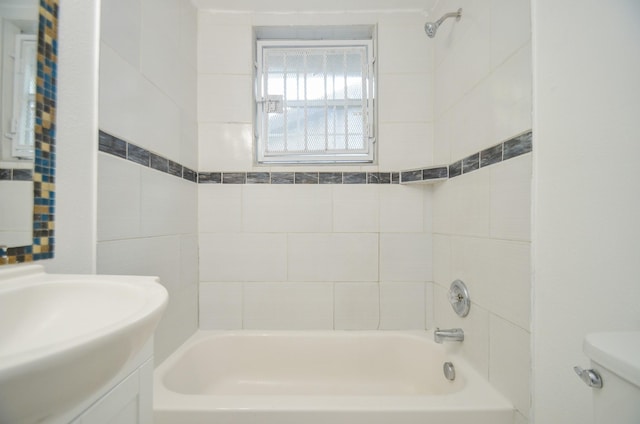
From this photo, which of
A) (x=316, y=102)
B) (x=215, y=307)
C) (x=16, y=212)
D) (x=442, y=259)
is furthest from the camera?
(x=316, y=102)

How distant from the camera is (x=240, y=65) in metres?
1.76

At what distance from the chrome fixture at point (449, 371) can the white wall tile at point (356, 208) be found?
76 cm

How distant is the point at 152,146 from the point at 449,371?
1658 mm

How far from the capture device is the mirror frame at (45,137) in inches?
30.0

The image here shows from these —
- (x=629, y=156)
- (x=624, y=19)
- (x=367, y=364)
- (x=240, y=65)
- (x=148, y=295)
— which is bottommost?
(x=367, y=364)

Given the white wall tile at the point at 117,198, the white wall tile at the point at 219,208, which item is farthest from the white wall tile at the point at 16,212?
the white wall tile at the point at 219,208

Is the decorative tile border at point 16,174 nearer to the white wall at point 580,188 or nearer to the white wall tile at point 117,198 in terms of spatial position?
the white wall tile at point 117,198

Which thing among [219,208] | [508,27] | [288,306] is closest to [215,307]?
[288,306]

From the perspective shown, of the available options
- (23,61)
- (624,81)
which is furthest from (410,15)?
(23,61)

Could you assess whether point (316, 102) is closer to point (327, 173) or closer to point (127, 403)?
point (327, 173)

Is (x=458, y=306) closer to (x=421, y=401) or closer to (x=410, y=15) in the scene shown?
(x=421, y=401)

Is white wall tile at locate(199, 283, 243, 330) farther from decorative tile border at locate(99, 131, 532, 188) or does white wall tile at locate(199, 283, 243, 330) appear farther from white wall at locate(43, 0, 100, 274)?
white wall at locate(43, 0, 100, 274)

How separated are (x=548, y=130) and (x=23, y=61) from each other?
57.9 inches

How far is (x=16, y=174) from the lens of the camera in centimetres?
72
